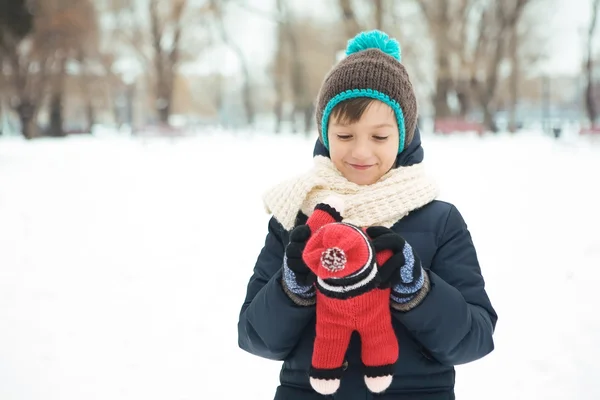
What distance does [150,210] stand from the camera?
29.9 ft

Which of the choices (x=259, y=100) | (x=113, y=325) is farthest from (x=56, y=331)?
(x=259, y=100)

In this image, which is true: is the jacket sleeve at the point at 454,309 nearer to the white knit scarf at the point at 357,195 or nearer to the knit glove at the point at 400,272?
the knit glove at the point at 400,272

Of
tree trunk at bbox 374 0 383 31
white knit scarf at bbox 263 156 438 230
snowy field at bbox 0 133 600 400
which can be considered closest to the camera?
white knit scarf at bbox 263 156 438 230

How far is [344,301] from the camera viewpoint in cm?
134

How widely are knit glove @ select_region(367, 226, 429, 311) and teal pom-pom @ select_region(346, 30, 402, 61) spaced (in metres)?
0.63

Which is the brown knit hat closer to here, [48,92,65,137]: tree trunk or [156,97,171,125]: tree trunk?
[156,97,171,125]: tree trunk

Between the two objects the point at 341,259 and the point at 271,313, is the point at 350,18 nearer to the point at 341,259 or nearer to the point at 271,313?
the point at 271,313

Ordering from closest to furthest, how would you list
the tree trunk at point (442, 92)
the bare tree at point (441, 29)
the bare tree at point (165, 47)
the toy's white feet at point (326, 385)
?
1. the toy's white feet at point (326, 385)
2. the bare tree at point (441, 29)
3. the tree trunk at point (442, 92)
4. the bare tree at point (165, 47)

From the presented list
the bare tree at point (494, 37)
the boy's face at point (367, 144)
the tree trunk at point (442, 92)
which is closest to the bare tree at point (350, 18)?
the bare tree at point (494, 37)

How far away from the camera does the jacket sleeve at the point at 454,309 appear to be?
1.47 meters

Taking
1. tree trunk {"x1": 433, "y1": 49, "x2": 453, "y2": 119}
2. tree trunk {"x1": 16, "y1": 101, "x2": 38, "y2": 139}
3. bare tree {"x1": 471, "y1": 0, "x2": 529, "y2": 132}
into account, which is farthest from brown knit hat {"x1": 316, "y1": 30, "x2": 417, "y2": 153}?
tree trunk {"x1": 16, "y1": 101, "x2": 38, "y2": 139}

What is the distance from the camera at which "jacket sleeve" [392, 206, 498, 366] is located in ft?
4.81

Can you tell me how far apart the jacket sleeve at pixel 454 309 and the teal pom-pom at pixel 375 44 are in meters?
0.50

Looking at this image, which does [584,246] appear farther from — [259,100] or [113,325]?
[259,100]
